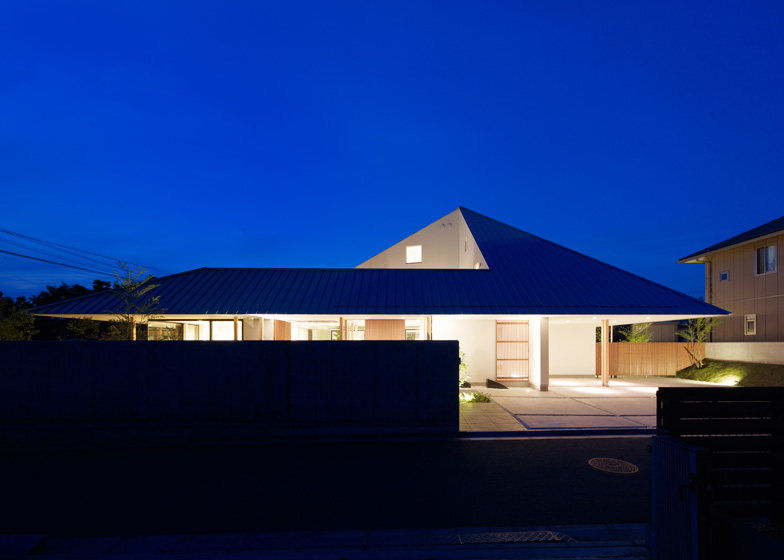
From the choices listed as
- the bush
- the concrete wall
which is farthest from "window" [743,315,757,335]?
the bush

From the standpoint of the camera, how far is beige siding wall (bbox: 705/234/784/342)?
61.6 ft

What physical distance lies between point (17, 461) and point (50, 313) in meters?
8.75

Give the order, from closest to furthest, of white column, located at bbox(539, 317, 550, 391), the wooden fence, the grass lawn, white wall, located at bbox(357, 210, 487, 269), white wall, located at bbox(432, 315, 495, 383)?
white column, located at bbox(539, 317, 550, 391)
the grass lawn
white wall, located at bbox(432, 315, 495, 383)
the wooden fence
white wall, located at bbox(357, 210, 487, 269)

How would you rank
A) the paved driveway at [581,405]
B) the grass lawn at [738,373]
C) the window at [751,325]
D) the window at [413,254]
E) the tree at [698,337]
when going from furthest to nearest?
the window at [413,254], the tree at [698,337], the window at [751,325], the grass lawn at [738,373], the paved driveway at [581,405]

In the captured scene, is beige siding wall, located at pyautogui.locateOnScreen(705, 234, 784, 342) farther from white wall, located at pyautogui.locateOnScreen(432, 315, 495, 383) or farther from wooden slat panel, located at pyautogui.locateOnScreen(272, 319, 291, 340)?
wooden slat panel, located at pyautogui.locateOnScreen(272, 319, 291, 340)

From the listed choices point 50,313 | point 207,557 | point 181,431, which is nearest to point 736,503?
point 207,557

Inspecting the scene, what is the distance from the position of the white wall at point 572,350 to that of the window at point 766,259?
334 inches

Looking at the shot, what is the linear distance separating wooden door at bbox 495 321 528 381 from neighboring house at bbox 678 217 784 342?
36.8ft

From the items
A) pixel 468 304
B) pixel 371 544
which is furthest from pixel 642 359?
pixel 371 544

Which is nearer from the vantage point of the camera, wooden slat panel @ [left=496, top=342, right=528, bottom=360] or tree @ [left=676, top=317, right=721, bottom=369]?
wooden slat panel @ [left=496, top=342, right=528, bottom=360]

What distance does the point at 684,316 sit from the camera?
1491cm

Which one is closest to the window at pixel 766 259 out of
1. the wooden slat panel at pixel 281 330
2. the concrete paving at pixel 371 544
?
the concrete paving at pixel 371 544

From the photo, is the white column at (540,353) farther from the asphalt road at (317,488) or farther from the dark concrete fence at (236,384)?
the dark concrete fence at (236,384)

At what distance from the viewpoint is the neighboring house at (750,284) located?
61.9 ft
